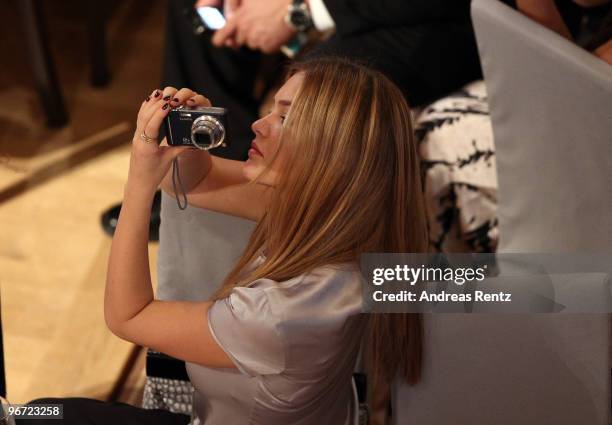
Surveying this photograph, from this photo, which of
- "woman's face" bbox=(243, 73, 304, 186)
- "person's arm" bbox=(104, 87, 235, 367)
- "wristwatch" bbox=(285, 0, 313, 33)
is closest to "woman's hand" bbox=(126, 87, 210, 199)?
"person's arm" bbox=(104, 87, 235, 367)

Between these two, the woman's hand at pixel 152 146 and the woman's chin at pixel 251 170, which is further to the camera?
the woman's chin at pixel 251 170

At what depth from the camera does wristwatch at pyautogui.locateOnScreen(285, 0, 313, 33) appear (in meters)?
2.04

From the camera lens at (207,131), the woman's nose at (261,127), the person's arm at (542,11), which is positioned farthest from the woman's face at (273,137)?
the person's arm at (542,11)

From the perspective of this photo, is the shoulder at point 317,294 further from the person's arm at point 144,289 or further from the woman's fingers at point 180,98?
the woman's fingers at point 180,98

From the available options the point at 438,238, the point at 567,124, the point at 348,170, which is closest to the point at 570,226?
the point at 567,124

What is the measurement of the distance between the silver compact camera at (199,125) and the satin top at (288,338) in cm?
19

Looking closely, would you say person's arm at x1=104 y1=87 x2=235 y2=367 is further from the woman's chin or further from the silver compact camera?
the woman's chin

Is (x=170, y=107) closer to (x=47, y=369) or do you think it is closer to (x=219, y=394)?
(x=219, y=394)

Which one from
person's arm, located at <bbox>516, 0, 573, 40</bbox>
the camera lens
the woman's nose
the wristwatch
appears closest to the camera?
the camera lens

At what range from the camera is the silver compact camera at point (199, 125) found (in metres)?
1.12

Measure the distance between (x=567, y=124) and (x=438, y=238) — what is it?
0.45m

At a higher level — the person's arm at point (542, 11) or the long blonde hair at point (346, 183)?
the person's arm at point (542, 11)

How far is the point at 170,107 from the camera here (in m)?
1.14

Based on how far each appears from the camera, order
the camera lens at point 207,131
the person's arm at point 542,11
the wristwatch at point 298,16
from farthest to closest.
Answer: the wristwatch at point 298,16 → the person's arm at point 542,11 → the camera lens at point 207,131
